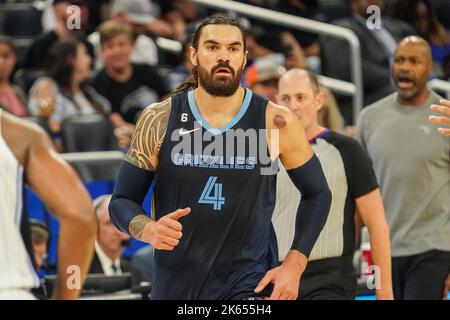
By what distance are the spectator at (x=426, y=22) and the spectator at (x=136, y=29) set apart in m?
2.54

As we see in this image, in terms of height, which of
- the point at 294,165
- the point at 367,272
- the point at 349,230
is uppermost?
the point at 294,165

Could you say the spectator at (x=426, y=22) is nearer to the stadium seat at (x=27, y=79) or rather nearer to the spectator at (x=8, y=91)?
the stadium seat at (x=27, y=79)

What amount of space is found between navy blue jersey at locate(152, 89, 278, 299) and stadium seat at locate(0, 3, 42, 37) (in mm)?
6327

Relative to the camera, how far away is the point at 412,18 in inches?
444

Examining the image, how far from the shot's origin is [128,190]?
16.1 feet

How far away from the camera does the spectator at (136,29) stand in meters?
10.1

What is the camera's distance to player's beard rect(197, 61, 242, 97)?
493cm

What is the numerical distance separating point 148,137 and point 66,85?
14.1 feet

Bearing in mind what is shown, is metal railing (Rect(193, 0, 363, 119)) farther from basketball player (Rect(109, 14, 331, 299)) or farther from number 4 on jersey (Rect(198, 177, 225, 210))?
number 4 on jersey (Rect(198, 177, 225, 210))

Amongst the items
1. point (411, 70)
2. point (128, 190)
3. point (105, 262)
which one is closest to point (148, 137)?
point (128, 190)

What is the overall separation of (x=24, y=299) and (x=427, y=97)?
344cm
